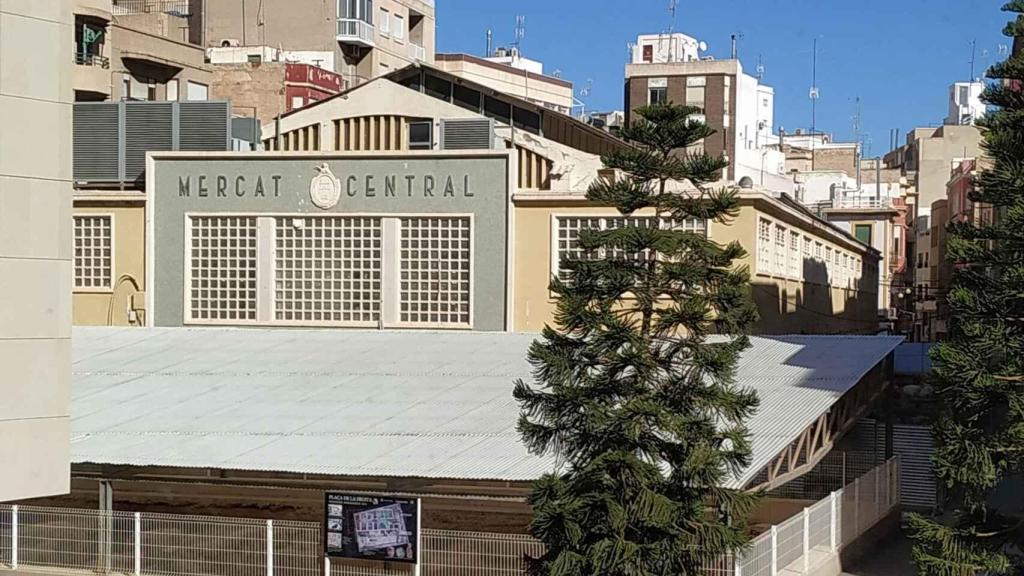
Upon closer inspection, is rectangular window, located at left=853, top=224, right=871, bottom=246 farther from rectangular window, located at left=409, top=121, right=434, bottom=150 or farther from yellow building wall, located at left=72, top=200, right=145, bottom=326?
yellow building wall, located at left=72, top=200, right=145, bottom=326

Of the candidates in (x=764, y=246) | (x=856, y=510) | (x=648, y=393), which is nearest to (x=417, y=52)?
(x=764, y=246)

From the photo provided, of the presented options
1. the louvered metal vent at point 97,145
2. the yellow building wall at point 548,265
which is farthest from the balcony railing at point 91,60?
the yellow building wall at point 548,265

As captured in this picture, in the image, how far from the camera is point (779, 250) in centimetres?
3166

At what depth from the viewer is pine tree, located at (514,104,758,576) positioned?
51.3 ft

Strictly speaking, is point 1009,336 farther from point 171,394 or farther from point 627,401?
point 171,394

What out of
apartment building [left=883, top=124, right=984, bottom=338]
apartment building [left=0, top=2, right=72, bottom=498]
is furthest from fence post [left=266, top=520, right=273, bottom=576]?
apartment building [left=883, top=124, right=984, bottom=338]

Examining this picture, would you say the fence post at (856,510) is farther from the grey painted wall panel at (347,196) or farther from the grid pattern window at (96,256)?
the grid pattern window at (96,256)

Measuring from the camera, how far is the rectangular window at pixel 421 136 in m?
32.8

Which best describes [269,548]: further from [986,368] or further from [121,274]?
[121,274]

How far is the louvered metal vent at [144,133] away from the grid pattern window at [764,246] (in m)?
13.3

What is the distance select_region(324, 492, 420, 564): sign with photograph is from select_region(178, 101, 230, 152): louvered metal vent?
1546 centimetres

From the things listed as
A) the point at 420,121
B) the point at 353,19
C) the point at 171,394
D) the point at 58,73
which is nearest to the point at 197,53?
the point at 353,19

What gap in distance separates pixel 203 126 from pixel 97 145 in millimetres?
2499

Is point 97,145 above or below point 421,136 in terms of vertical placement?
below
